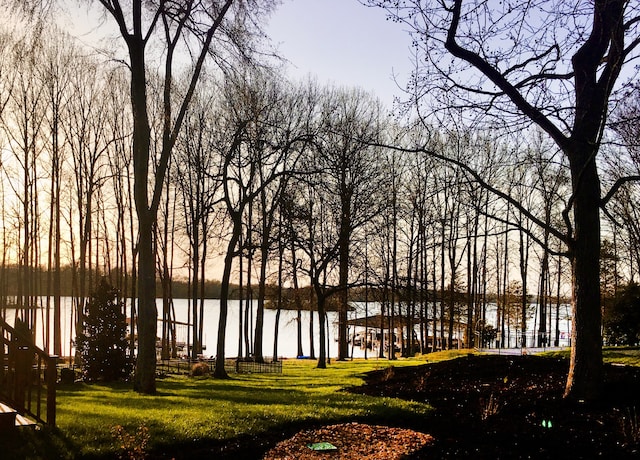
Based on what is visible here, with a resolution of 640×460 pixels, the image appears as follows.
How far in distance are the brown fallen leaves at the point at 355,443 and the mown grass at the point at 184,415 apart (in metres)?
0.57

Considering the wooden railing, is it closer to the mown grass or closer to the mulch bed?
the mown grass

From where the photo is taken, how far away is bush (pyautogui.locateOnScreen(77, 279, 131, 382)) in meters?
16.2

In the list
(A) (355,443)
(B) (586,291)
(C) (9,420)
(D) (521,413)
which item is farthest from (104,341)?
(B) (586,291)

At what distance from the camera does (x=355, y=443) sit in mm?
8195

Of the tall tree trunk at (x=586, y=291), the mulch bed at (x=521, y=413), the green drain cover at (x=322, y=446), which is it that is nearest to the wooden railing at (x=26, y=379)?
the green drain cover at (x=322, y=446)

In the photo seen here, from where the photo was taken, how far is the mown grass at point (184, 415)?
23.6 ft

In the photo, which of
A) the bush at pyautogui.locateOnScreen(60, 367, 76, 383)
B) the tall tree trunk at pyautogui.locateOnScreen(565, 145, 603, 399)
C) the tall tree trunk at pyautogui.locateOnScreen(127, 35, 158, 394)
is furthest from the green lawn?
the tall tree trunk at pyautogui.locateOnScreen(565, 145, 603, 399)

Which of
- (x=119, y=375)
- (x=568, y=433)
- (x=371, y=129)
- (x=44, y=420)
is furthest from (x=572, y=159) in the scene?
(x=371, y=129)

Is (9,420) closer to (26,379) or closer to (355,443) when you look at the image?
(26,379)

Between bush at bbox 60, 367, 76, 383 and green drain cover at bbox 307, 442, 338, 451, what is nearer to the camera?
green drain cover at bbox 307, 442, 338, 451

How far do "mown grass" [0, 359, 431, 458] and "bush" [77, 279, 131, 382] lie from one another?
2792 millimetres

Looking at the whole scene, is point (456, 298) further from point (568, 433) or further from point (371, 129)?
point (568, 433)

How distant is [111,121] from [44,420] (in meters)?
18.8

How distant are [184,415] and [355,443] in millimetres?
2863
